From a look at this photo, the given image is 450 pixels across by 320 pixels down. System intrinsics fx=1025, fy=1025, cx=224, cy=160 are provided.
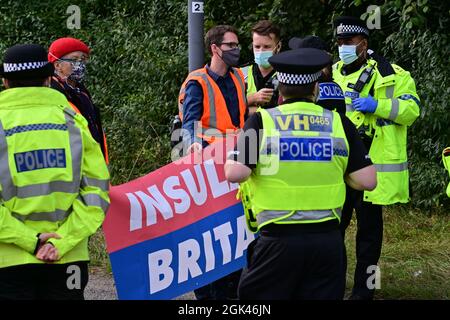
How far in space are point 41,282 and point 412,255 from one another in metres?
4.45

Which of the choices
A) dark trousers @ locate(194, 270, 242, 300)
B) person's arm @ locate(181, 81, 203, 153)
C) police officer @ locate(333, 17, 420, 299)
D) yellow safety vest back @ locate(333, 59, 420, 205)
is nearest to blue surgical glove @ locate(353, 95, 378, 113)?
police officer @ locate(333, 17, 420, 299)

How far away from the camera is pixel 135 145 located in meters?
12.2

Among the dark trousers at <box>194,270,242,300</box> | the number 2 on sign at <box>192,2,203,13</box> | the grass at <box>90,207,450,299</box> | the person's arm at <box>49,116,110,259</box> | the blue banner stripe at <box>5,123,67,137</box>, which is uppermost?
the blue banner stripe at <box>5,123,67,137</box>

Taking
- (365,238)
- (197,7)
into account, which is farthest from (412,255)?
(197,7)

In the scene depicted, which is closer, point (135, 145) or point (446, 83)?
point (446, 83)

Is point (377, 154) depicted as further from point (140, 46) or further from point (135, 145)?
point (140, 46)

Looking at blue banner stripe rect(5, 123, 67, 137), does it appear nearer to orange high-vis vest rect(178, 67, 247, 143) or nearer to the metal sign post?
orange high-vis vest rect(178, 67, 247, 143)

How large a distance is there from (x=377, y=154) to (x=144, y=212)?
6.38 ft

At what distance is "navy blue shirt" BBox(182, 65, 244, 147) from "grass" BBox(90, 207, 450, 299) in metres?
1.67

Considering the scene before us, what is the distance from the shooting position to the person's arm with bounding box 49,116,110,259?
4.83 metres

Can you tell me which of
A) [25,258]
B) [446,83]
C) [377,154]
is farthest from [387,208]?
[25,258]

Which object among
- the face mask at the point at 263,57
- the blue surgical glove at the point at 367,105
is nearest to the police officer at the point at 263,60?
the face mask at the point at 263,57

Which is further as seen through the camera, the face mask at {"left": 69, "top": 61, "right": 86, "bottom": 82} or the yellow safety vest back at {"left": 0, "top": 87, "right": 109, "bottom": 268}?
the face mask at {"left": 69, "top": 61, "right": 86, "bottom": 82}

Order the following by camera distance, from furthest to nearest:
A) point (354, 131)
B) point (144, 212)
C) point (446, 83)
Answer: point (446, 83)
point (144, 212)
point (354, 131)
